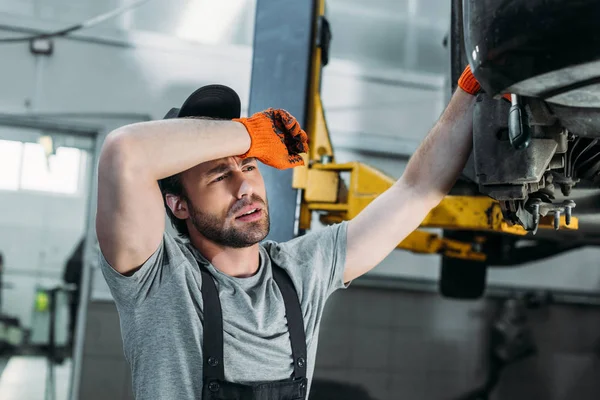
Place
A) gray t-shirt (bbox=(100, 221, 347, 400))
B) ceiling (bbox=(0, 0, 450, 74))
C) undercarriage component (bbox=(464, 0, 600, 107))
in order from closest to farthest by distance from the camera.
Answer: undercarriage component (bbox=(464, 0, 600, 107)), gray t-shirt (bbox=(100, 221, 347, 400)), ceiling (bbox=(0, 0, 450, 74))

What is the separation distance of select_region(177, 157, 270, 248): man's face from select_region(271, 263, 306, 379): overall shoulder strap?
0.12 meters

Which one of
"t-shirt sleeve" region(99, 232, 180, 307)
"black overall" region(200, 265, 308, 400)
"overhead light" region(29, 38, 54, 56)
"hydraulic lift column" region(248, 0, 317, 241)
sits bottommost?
"black overall" region(200, 265, 308, 400)

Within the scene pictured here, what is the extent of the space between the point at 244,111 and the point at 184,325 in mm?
2393

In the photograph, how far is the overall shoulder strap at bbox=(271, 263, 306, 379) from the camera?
3.61ft

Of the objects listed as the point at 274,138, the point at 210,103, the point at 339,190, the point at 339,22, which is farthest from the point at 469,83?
the point at 339,22

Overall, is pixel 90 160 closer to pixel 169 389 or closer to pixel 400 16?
pixel 400 16

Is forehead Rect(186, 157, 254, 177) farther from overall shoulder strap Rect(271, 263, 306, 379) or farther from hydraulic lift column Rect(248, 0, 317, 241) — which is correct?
hydraulic lift column Rect(248, 0, 317, 241)

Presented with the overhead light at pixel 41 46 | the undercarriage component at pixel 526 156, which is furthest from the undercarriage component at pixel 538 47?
the overhead light at pixel 41 46

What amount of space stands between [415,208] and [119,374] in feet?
8.31

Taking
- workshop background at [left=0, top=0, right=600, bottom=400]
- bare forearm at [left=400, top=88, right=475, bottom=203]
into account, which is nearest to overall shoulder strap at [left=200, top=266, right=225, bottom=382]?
bare forearm at [left=400, top=88, right=475, bottom=203]

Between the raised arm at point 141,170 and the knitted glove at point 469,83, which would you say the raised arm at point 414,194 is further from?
the raised arm at point 141,170

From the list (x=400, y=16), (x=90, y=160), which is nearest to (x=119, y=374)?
(x=90, y=160)

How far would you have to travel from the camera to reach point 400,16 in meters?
3.84

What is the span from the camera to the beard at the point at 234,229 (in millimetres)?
1120
